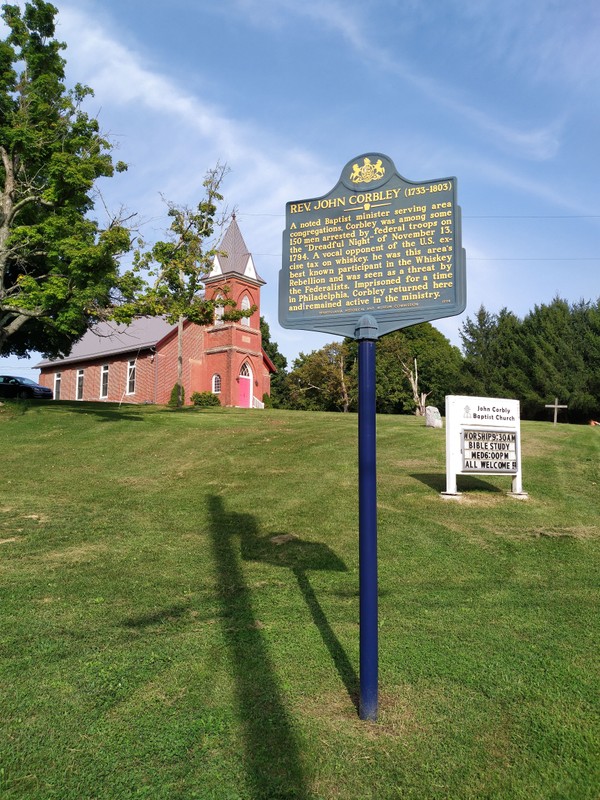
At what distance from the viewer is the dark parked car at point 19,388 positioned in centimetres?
3931

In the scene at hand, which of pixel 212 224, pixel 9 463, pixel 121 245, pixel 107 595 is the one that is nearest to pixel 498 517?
pixel 107 595

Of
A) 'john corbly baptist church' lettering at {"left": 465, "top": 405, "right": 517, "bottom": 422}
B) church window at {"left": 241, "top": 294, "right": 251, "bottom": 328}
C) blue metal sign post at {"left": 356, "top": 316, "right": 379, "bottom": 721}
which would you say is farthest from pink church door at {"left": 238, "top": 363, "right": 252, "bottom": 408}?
blue metal sign post at {"left": 356, "top": 316, "right": 379, "bottom": 721}

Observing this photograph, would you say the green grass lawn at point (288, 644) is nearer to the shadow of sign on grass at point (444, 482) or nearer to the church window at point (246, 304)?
the shadow of sign on grass at point (444, 482)

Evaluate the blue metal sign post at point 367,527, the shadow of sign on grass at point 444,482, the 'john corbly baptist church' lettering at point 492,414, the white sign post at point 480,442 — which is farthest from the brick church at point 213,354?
the blue metal sign post at point 367,527

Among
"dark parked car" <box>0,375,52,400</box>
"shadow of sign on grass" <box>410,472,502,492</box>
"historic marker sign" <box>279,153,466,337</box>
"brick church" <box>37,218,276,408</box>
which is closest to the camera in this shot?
"historic marker sign" <box>279,153,466,337</box>

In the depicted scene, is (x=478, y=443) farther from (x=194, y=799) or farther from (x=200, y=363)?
(x=200, y=363)

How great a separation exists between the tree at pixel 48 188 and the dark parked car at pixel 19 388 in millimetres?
16661

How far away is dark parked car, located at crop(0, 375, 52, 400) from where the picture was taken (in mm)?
39312

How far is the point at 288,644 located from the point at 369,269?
3069 mm

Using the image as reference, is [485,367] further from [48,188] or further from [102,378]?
[48,188]

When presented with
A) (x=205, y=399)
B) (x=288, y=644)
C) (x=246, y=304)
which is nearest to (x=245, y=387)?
(x=205, y=399)

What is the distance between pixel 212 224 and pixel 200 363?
2044cm

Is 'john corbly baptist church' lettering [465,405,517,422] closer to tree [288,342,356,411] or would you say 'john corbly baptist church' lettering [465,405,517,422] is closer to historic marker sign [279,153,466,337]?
historic marker sign [279,153,466,337]

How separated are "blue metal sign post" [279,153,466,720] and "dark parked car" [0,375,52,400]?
37.3m
